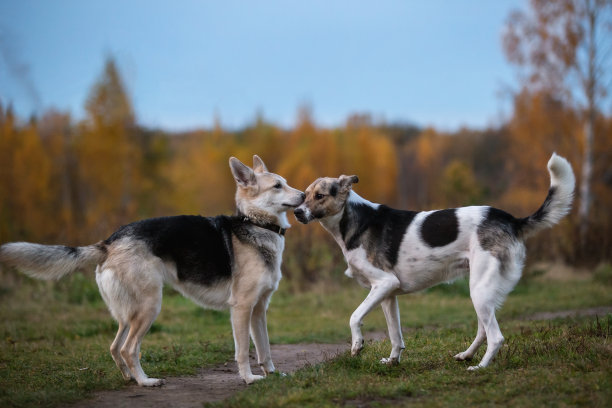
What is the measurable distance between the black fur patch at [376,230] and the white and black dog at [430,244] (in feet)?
0.04

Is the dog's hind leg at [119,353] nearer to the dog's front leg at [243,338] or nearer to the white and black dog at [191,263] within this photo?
the white and black dog at [191,263]

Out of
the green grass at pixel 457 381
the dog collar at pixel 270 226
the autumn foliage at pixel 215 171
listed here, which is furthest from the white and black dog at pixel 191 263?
the autumn foliage at pixel 215 171

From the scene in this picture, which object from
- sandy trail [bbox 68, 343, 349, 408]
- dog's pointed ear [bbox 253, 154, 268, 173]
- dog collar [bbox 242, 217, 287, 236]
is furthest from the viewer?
dog's pointed ear [bbox 253, 154, 268, 173]

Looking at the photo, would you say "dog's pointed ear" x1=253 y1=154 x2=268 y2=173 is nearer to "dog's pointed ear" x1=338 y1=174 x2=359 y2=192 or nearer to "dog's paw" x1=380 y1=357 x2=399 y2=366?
"dog's pointed ear" x1=338 y1=174 x2=359 y2=192

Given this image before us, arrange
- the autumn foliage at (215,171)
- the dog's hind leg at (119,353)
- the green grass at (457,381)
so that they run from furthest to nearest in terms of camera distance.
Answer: the autumn foliage at (215,171), the dog's hind leg at (119,353), the green grass at (457,381)

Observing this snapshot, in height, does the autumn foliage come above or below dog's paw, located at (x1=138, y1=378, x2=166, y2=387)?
above

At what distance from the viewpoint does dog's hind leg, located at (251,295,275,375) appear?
21.5 feet

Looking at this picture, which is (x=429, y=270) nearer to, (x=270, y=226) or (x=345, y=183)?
(x=345, y=183)

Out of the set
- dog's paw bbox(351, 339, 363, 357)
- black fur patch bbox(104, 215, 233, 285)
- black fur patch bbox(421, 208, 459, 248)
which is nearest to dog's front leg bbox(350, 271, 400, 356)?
dog's paw bbox(351, 339, 363, 357)

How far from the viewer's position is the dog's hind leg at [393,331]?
638cm

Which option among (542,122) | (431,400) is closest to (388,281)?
(431,400)

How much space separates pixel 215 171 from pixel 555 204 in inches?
1394

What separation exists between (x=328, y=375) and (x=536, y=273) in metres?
10.7

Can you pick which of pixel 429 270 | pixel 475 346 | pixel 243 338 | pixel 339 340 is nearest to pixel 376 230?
pixel 429 270
